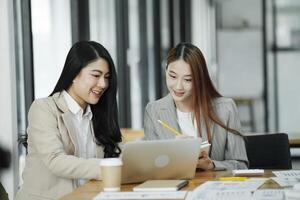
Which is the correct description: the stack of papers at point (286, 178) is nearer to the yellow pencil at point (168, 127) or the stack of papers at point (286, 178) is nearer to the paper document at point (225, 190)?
the paper document at point (225, 190)

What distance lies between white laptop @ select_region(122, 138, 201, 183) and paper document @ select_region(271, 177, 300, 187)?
1.01 feet

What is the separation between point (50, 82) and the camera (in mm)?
3969

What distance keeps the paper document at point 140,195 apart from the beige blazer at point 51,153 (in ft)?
1.17

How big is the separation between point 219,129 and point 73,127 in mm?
713

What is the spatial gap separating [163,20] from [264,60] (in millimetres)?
1937

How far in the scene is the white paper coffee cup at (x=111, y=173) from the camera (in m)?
2.09

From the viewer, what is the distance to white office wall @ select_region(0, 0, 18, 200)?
3164 mm

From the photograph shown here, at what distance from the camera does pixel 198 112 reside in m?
2.89

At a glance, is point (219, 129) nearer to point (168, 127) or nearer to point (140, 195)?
point (168, 127)

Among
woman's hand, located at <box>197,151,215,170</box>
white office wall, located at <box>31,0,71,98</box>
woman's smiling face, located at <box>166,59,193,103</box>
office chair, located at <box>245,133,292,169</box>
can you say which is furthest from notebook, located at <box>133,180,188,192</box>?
white office wall, located at <box>31,0,71,98</box>

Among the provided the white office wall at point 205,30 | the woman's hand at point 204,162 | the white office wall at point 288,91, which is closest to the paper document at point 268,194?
the woman's hand at point 204,162

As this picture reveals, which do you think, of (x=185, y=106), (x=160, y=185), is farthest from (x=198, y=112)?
(x=160, y=185)

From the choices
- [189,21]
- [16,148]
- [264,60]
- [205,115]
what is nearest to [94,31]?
[16,148]

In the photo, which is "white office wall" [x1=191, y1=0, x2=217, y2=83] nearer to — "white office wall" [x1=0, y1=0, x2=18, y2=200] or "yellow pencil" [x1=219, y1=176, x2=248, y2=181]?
"white office wall" [x1=0, y1=0, x2=18, y2=200]
